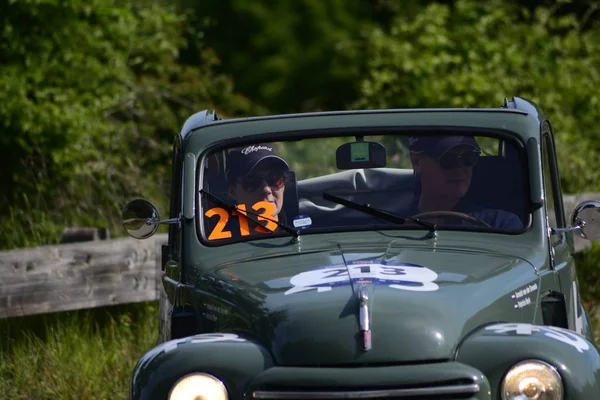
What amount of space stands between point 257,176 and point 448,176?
782 millimetres

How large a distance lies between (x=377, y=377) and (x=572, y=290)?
148cm

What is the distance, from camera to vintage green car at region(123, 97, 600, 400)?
12.2ft

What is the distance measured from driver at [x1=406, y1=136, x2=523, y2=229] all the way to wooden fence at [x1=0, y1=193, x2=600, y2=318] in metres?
2.62

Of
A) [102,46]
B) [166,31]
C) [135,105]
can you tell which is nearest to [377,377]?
[102,46]

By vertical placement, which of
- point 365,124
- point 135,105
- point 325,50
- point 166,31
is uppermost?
point 325,50

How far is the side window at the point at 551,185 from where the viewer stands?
17.3 feet

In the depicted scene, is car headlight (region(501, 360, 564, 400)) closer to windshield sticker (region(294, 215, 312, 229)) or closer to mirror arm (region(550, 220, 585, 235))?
mirror arm (region(550, 220, 585, 235))

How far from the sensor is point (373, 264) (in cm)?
423

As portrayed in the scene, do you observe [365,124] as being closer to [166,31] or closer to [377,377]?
[377,377]

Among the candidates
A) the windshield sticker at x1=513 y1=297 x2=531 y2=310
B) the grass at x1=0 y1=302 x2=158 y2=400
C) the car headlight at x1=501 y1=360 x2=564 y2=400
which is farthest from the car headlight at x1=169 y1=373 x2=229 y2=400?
the grass at x1=0 y1=302 x2=158 y2=400

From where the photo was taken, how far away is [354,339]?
3.78 metres

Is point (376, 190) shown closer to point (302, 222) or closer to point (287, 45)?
point (302, 222)

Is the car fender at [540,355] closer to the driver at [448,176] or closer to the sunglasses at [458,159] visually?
the driver at [448,176]

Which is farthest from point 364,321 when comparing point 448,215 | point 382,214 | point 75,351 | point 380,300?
point 75,351
